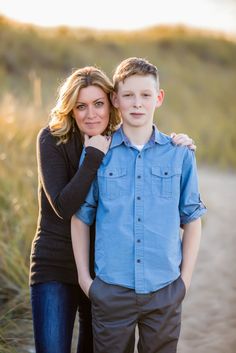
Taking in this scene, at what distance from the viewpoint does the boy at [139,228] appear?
2.48 m

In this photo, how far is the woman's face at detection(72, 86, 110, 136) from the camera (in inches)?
108

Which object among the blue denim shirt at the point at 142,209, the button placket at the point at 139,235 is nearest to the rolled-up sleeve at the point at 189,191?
the blue denim shirt at the point at 142,209

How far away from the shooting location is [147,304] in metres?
2.47

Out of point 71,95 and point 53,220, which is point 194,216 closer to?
point 53,220

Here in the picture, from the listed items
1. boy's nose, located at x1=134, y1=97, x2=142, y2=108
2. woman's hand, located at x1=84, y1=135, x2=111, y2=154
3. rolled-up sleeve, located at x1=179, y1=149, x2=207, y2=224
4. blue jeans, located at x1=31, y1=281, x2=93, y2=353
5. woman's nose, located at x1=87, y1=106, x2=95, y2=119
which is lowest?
blue jeans, located at x1=31, y1=281, x2=93, y2=353

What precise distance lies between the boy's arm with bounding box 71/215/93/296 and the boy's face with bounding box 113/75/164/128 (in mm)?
546

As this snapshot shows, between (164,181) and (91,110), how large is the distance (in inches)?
21.0

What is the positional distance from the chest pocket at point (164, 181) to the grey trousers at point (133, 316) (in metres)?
0.41

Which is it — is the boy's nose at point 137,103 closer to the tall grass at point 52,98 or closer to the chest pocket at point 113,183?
the chest pocket at point 113,183

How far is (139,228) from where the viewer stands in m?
2.48

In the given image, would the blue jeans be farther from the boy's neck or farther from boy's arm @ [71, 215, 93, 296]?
the boy's neck

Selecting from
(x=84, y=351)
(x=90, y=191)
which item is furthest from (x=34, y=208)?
(x=90, y=191)

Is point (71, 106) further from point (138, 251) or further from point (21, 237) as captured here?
point (21, 237)

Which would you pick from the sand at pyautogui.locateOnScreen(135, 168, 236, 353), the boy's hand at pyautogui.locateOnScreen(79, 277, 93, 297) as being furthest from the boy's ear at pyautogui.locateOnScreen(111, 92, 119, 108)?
the sand at pyautogui.locateOnScreen(135, 168, 236, 353)
